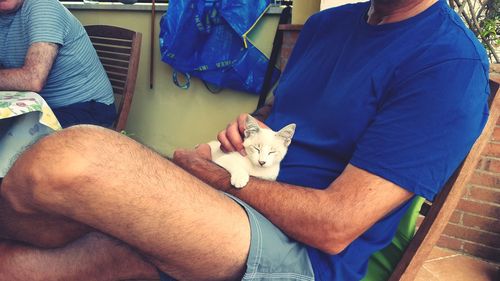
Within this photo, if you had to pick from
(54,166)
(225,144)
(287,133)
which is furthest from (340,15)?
(54,166)

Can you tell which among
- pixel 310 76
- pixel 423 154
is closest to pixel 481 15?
pixel 310 76

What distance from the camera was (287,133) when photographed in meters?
1.12

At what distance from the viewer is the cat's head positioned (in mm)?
1196

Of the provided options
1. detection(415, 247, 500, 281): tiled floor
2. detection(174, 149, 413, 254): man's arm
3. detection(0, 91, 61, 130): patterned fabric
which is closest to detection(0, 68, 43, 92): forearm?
detection(0, 91, 61, 130): patterned fabric

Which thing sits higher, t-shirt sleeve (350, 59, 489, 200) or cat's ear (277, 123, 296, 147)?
t-shirt sleeve (350, 59, 489, 200)

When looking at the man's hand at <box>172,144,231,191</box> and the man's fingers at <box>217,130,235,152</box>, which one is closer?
the man's hand at <box>172,144,231,191</box>

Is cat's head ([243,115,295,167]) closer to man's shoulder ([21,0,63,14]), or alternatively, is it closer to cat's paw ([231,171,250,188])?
cat's paw ([231,171,250,188])

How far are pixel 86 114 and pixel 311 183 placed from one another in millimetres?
1437

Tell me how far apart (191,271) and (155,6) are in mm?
2384

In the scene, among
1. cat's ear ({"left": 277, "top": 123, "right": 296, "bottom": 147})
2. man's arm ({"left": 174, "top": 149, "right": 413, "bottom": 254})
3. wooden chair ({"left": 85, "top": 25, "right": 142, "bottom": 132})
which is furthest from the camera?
wooden chair ({"left": 85, "top": 25, "right": 142, "bottom": 132})

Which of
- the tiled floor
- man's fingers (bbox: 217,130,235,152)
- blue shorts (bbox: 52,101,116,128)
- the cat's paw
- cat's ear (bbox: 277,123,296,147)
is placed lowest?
the tiled floor

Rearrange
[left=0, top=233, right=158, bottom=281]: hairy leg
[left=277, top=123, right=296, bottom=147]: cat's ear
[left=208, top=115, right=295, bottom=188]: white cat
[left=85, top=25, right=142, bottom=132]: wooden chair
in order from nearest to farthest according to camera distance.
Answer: [left=0, top=233, right=158, bottom=281]: hairy leg → [left=277, top=123, right=296, bottom=147]: cat's ear → [left=208, top=115, right=295, bottom=188]: white cat → [left=85, top=25, right=142, bottom=132]: wooden chair

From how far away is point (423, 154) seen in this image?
0.78 metres

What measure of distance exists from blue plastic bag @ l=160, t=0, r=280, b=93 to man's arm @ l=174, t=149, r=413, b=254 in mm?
1494
